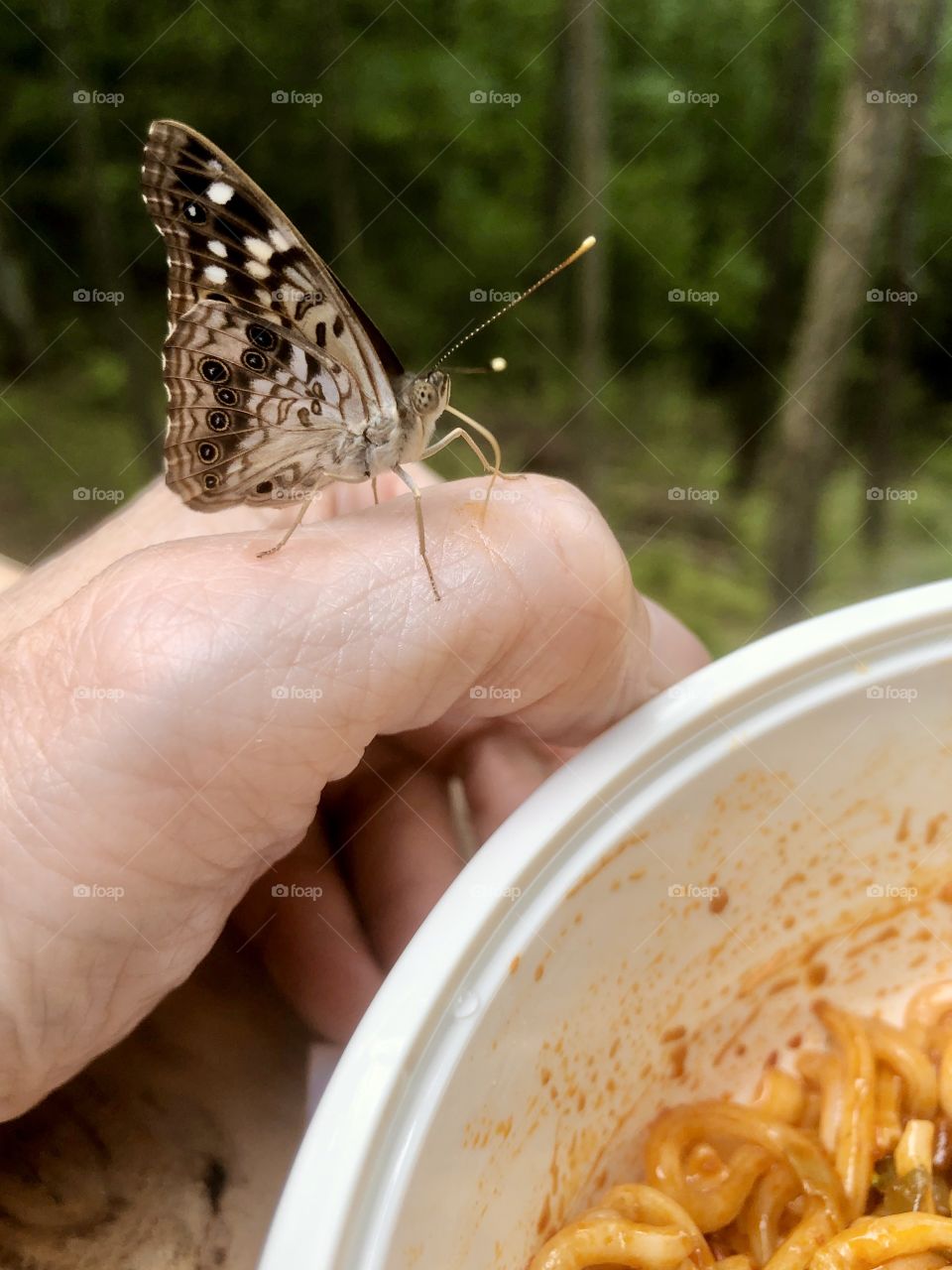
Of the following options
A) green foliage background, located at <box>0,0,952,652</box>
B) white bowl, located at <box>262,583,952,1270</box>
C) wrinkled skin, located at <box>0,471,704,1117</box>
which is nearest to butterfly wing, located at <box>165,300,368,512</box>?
wrinkled skin, located at <box>0,471,704,1117</box>

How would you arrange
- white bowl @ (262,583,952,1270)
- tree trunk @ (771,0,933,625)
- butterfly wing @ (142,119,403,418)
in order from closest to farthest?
1. white bowl @ (262,583,952,1270)
2. butterfly wing @ (142,119,403,418)
3. tree trunk @ (771,0,933,625)

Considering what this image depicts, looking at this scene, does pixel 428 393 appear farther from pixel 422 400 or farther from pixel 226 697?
pixel 226 697

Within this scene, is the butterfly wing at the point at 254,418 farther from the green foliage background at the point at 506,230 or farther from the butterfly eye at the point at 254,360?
the green foliage background at the point at 506,230

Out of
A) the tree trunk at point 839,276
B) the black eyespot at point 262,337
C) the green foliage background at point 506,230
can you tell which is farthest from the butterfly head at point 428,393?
the tree trunk at point 839,276

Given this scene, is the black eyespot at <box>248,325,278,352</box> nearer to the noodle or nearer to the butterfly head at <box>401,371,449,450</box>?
the butterfly head at <box>401,371,449,450</box>

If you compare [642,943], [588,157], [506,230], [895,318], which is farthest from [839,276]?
[642,943]

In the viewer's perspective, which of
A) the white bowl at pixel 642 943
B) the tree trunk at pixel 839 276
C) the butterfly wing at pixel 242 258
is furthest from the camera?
the tree trunk at pixel 839 276
